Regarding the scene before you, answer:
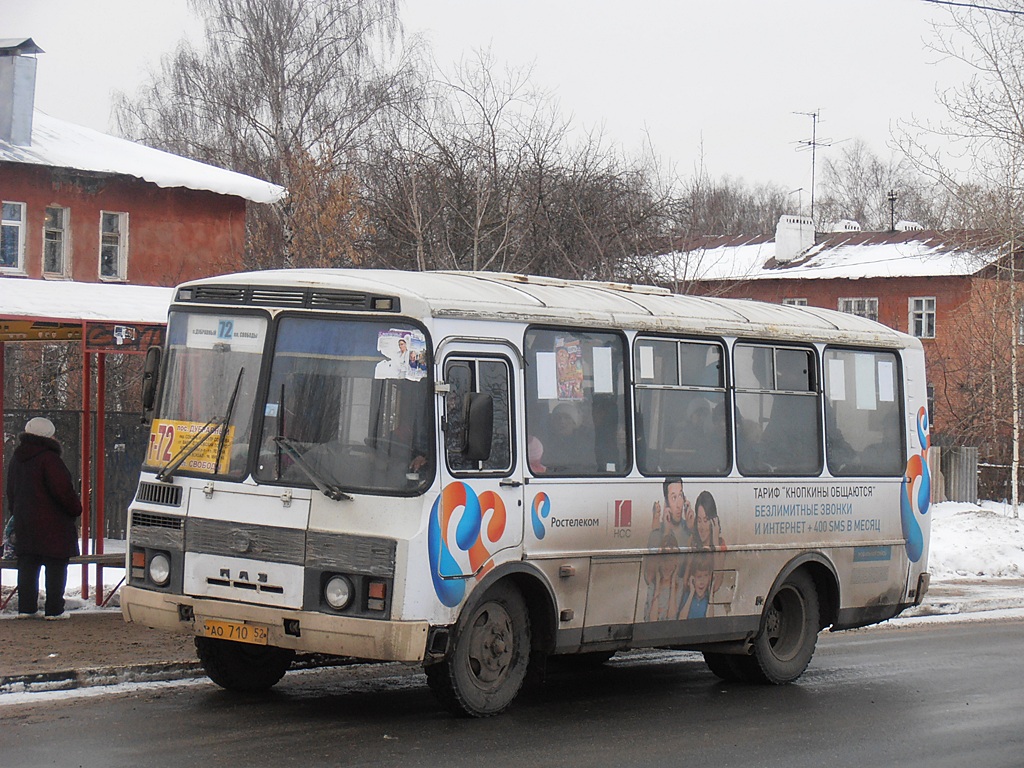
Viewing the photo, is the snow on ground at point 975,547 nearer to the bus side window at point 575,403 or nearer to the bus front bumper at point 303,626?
the bus side window at point 575,403

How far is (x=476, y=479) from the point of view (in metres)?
8.52

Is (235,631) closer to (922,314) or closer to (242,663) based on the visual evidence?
(242,663)

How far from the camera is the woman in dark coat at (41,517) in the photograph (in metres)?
11.7

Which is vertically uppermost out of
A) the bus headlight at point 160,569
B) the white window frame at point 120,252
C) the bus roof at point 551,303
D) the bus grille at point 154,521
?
the white window frame at point 120,252

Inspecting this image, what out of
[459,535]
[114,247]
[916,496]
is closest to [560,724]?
[459,535]

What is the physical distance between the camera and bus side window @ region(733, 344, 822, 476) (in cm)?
1059

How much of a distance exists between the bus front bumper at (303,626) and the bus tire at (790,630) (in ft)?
12.2

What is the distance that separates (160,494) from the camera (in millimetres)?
8812

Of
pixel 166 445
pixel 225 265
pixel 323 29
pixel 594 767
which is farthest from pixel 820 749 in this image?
pixel 323 29

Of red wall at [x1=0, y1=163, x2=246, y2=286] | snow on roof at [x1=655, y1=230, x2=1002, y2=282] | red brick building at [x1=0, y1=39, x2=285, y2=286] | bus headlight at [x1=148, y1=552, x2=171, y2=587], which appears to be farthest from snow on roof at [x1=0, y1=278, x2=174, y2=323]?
snow on roof at [x1=655, y1=230, x2=1002, y2=282]

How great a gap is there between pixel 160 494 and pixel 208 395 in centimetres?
66

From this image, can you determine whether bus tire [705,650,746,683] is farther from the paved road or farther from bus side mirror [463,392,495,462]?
bus side mirror [463,392,495,462]

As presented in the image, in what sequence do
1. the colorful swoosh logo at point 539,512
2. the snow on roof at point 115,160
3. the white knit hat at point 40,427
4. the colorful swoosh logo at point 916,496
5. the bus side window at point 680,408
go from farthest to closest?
the snow on roof at point 115,160, the white knit hat at point 40,427, the colorful swoosh logo at point 916,496, the bus side window at point 680,408, the colorful swoosh logo at point 539,512

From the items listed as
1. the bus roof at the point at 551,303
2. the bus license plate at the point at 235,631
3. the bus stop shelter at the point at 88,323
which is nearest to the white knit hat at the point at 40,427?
the bus stop shelter at the point at 88,323
